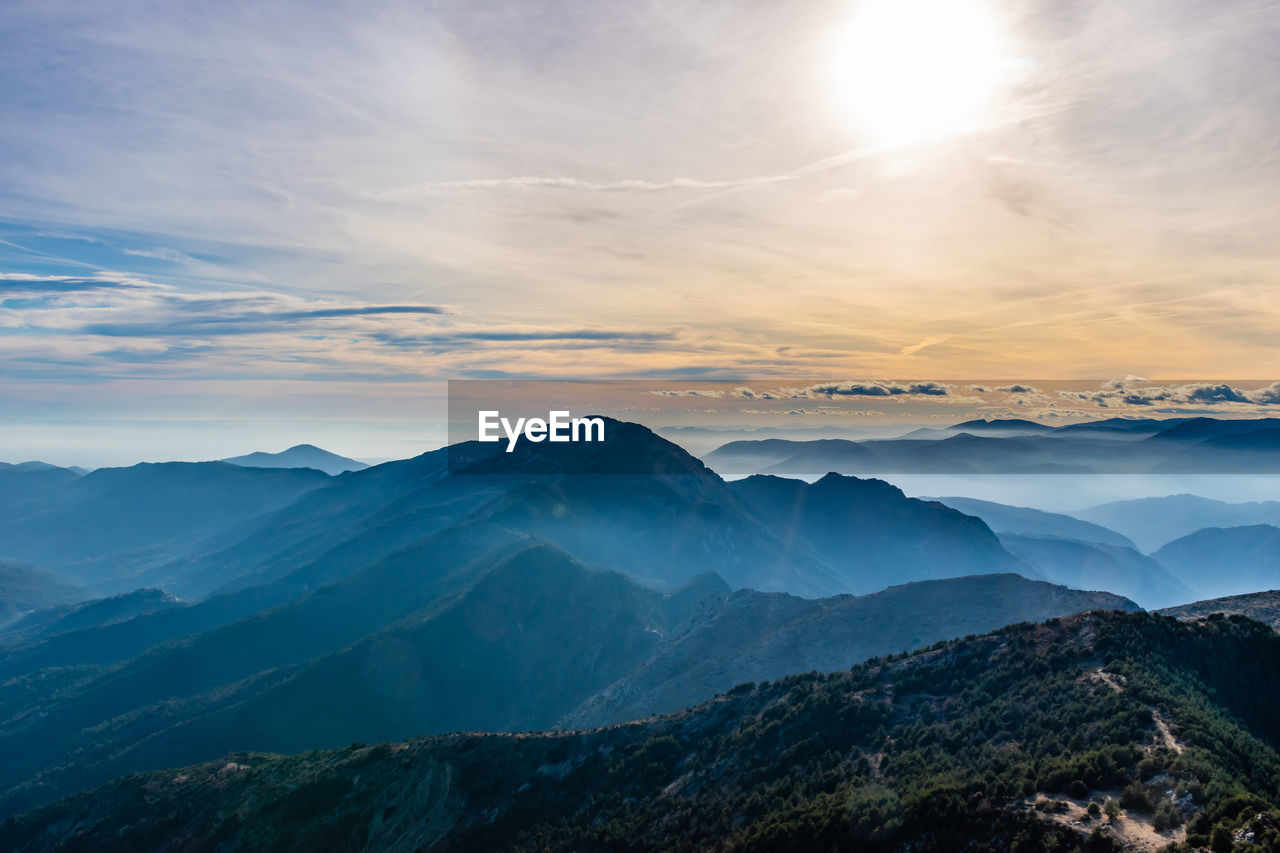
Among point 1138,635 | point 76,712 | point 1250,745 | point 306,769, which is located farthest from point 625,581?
point 1250,745

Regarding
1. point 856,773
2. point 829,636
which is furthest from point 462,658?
point 856,773

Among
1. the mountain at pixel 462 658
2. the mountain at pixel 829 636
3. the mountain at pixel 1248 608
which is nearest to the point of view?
the mountain at pixel 1248 608

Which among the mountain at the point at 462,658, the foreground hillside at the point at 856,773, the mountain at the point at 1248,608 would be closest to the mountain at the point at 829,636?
the mountain at the point at 462,658

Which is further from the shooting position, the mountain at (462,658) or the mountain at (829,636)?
the mountain at (462,658)

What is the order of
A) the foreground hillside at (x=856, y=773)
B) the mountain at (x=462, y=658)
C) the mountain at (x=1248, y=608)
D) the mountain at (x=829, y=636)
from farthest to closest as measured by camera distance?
the mountain at (x=462, y=658), the mountain at (x=829, y=636), the mountain at (x=1248, y=608), the foreground hillside at (x=856, y=773)

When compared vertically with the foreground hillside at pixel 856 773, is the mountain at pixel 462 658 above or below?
below

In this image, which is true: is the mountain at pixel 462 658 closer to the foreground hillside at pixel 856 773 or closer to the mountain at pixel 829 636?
the mountain at pixel 829 636

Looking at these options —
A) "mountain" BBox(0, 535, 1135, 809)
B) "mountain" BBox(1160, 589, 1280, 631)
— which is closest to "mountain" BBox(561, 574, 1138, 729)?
"mountain" BBox(0, 535, 1135, 809)
